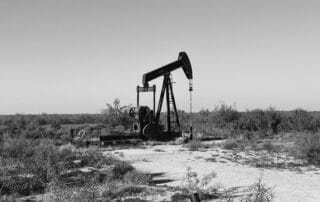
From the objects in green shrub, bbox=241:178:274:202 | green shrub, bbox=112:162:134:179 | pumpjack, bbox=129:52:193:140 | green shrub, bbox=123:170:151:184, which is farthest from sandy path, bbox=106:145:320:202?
pumpjack, bbox=129:52:193:140

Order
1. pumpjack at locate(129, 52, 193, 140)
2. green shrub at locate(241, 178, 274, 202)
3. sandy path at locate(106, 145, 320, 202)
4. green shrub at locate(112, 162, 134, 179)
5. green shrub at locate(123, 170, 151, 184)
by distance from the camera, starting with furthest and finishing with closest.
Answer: pumpjack at locate(129, 52, 193, 140)
green shrub at locate(112, 162, 134, 179)
green shrub at locate(123, 170, 151, 184)
sandy path at locate(106, 145, 320, 202)
green shrub at locate(241, 178, 274, 202)

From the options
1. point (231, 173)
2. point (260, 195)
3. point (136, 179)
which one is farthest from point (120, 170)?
point (260, 195)

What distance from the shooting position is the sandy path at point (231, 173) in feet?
23.5

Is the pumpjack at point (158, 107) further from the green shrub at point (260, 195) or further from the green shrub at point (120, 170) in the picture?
the green shrub at point (260, 195)

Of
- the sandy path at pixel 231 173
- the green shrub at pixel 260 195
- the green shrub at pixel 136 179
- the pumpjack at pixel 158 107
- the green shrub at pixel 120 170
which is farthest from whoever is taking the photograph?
the pumpjack at pixel 158 107

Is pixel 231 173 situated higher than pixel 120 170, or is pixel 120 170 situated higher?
pixel 120 170

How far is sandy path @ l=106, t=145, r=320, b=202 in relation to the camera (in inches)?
282

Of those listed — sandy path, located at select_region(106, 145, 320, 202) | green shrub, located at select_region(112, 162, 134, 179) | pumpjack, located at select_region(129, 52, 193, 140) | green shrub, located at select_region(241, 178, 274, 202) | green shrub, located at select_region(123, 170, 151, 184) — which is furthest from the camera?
pumpjack, located at select_region(129, 52, 193, 140)

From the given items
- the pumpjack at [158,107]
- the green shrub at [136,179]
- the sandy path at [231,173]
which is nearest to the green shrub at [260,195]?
the sandy path at [231,173]

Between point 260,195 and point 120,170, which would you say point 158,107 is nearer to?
point 120,170

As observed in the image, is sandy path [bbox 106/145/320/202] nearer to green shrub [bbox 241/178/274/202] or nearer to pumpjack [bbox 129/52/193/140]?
green shrub [bbox 241/178/274/202]

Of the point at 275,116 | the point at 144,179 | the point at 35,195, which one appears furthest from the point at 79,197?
the point at 275,116

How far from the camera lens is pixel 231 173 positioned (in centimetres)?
908

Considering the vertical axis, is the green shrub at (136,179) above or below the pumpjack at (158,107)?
below
